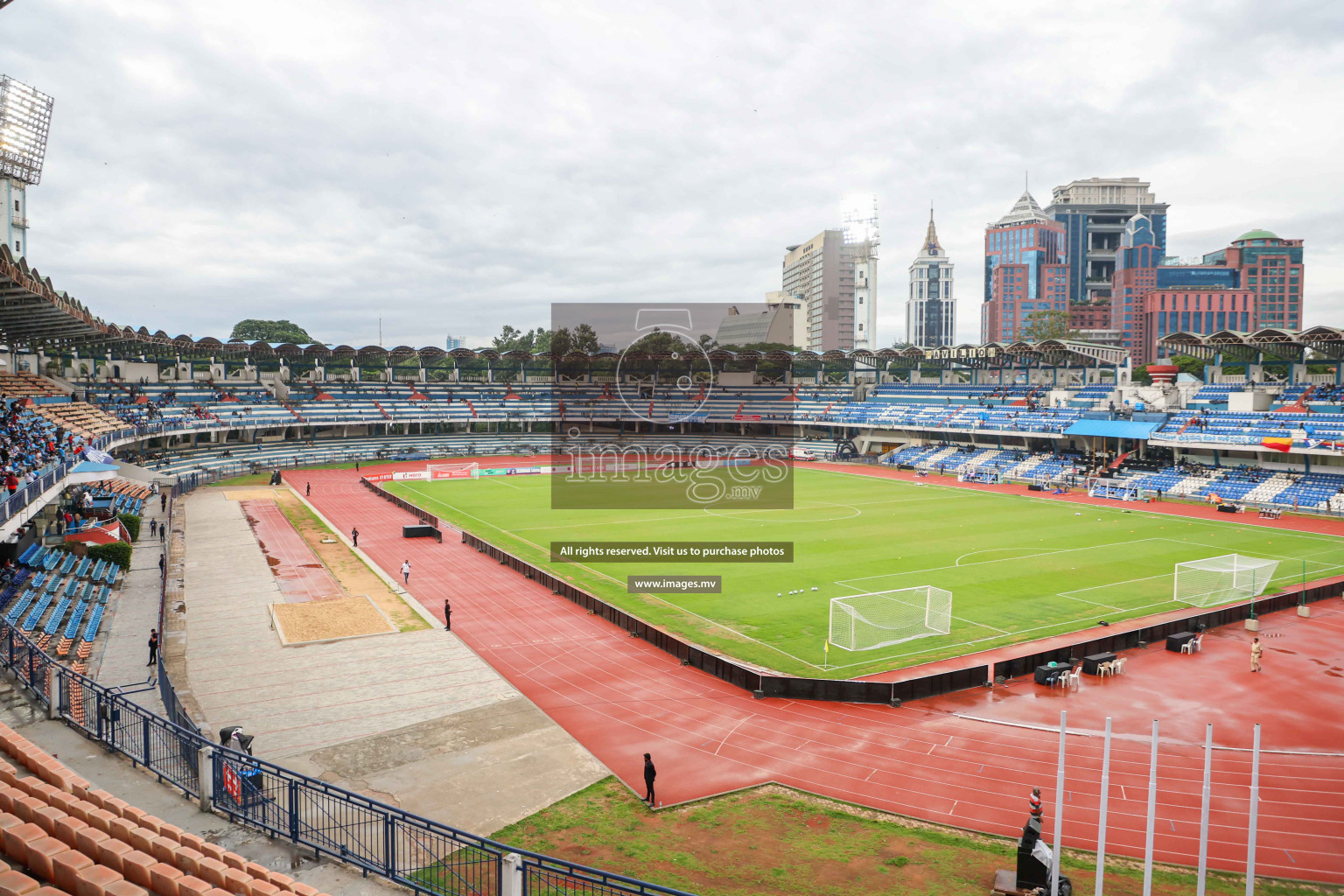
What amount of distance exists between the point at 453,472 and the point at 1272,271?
19251cm

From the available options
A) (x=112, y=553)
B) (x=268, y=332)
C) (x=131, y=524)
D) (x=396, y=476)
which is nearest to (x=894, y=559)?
(x=112, y=553)

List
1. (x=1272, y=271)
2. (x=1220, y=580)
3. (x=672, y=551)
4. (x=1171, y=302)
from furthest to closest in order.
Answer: (x=1272, y=271)
(x=1171, y=302)
(x=672, y=551)
(x=1220, y=580)

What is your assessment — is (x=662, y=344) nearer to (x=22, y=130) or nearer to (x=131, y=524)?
(x=22, y=130)

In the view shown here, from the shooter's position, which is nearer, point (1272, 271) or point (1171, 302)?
point (1171, 302)

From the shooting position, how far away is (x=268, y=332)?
134000 millimetres

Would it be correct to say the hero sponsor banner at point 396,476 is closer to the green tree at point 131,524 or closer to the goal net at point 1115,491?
the green tree at point 131,524

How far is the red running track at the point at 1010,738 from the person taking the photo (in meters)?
14.6

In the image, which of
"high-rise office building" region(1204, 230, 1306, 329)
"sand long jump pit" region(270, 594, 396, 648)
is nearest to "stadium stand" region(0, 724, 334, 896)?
"sand long jump pit" region(270, 594, 396, 648)

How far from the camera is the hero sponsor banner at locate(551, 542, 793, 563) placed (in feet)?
117

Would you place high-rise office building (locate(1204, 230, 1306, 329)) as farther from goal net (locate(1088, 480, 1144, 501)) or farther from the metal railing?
the metal railing

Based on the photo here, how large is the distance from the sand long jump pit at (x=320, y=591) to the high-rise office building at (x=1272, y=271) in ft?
666

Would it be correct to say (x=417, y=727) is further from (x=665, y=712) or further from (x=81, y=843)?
(x=81, y=843)

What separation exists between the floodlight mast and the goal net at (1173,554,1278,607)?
3184 inches

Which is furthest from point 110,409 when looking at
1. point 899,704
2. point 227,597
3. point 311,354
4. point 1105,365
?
point 1105,365
